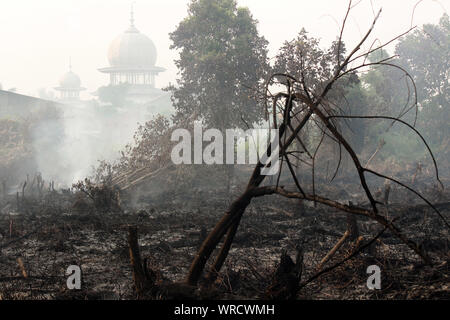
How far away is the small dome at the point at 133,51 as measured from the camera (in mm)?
71938

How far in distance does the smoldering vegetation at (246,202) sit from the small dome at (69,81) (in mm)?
51012

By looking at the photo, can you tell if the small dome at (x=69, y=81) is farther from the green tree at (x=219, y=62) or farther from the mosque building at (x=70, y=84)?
the green tree at (x=219, y=62)

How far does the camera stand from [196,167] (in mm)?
17703

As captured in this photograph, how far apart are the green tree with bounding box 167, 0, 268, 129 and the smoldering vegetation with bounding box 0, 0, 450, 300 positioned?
0.09 m

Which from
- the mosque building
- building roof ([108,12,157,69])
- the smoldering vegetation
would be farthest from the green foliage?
the mosque building

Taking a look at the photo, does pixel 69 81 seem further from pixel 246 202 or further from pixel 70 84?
pixel 246 202

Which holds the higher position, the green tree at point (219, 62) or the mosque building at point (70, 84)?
the mosque building at point (70, 84)

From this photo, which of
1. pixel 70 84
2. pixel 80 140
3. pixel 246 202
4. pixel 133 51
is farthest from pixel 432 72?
pixel 70 84

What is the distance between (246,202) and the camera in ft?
14.7

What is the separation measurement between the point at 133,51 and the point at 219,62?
179 ft

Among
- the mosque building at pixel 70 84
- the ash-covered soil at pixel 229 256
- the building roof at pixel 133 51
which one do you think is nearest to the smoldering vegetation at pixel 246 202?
the ash-covered soil at pixel 229 256

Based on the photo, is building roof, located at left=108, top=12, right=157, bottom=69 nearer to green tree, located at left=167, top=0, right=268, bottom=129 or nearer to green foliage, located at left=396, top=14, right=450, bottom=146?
green foliage, located at left=396, top=14, right=450, bottom=146

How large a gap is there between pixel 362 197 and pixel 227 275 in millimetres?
11944

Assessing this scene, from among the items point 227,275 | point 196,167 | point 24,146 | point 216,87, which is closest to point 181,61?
point 216,87
